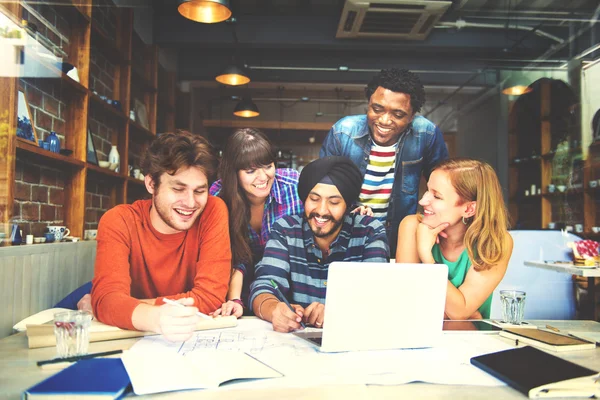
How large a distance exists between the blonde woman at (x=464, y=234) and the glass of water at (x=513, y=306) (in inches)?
12.8

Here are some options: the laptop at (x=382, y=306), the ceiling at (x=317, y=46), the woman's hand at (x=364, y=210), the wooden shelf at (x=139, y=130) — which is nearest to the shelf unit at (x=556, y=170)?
the ceiling at (x=317, y=46)

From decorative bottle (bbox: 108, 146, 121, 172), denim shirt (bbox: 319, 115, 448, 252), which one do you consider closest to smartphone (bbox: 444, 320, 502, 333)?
denim shirt (bbox: 319, 115, 448, 252)

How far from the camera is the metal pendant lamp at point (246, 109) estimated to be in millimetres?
2701

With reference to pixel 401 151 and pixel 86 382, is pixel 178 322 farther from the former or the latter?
pixel 401 151

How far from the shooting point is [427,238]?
7.78ft

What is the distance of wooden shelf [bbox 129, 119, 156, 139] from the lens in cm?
278

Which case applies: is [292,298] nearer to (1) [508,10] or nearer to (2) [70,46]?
(2) [70,46]

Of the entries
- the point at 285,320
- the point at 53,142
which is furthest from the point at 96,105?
the point at 285,320

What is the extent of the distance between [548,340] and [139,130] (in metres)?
2.46

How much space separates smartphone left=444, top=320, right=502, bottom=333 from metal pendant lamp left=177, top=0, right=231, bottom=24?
1921 mm

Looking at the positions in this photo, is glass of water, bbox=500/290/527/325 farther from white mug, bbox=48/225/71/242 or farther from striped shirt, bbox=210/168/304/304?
white mug, bbox=48/225/71/242

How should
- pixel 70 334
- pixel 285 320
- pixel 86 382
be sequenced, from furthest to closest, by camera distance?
pixel 285 320, pixel 70 334, pixel 86 382

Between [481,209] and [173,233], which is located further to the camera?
[481,209]

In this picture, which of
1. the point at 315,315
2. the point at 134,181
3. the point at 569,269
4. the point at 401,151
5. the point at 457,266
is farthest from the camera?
the point at 569,269
